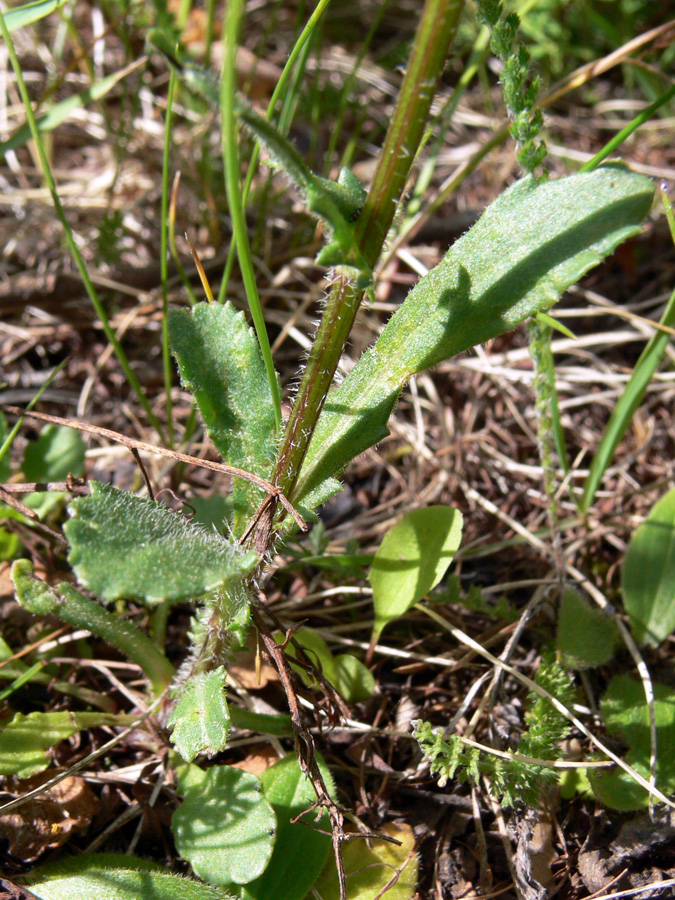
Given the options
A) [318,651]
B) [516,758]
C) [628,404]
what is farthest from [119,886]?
[628,404]

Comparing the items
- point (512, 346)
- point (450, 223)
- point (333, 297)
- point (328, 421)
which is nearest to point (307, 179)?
point (333, 297)

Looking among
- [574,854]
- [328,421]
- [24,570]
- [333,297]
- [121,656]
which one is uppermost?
[333,297]

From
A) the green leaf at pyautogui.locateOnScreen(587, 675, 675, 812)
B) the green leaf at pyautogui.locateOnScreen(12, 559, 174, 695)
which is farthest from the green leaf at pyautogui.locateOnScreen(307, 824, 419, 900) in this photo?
the green leaf at pyautogui.locateOnScreen(12, 559, 174, 695)

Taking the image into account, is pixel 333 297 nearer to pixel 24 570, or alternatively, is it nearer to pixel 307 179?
pixel 307 179

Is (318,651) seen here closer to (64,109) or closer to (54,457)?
(54,457)

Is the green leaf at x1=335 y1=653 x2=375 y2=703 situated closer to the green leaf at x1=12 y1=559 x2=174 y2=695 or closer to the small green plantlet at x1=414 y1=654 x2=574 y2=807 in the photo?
the small green plantlet at x1=414 y1=654 x2=574 y2=807

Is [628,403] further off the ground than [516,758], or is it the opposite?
[628,403]

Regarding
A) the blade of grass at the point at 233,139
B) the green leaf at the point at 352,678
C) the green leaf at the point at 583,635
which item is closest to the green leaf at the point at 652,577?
the green leaf at the point at 583,635
